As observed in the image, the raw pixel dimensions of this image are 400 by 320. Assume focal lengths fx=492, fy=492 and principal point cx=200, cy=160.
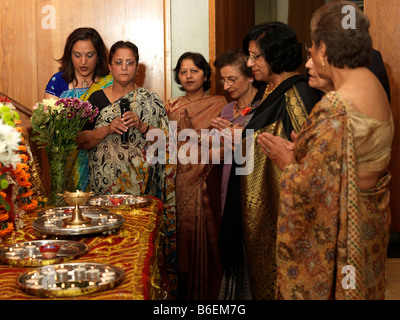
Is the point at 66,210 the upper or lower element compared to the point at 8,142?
lower

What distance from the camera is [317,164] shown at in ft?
5.53

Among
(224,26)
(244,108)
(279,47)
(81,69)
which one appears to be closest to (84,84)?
(81,69)

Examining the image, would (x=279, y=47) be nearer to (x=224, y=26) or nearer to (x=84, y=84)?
(x=84, y=84)

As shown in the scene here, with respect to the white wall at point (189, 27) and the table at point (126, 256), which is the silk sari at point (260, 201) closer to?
the table at point (126, 256)

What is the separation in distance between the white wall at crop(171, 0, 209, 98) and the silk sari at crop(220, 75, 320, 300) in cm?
154

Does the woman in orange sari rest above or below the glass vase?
below

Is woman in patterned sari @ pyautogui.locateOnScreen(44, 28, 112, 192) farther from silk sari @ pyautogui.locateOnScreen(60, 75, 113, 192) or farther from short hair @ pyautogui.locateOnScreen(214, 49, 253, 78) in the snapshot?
short hair @ pyautogui.locateOnScreen(214, 49, 253, 78)

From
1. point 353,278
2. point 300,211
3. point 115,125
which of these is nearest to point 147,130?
point 115,125

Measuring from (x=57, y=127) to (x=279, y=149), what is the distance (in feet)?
3.40

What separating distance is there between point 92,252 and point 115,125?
55.6 inches

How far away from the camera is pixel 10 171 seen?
5.57ft

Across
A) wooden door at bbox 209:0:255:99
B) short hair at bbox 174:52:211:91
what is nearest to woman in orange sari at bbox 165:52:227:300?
short hair at bbox 174:52:211:91

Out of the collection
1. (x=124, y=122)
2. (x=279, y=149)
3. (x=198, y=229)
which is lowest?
(x=198, y=229)

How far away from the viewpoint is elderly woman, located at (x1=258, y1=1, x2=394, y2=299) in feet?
5.46
